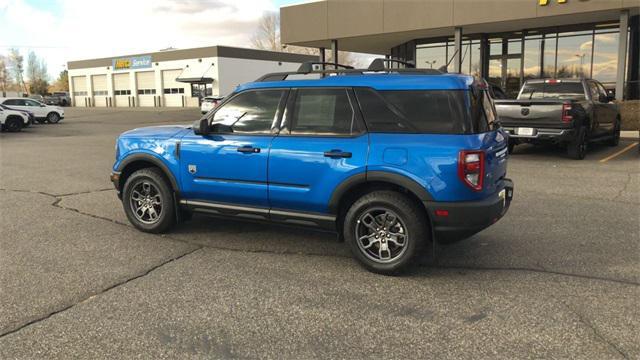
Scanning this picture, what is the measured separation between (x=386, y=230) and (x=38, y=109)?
29870 millimetres

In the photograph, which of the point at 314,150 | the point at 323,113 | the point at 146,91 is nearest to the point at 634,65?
the point at 323,113

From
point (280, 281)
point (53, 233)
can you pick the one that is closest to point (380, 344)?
point (280, 281)

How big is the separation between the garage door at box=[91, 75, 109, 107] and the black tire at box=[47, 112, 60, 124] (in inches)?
1563

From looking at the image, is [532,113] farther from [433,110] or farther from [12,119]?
[12,119]

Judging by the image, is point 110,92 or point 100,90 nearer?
point 110,92

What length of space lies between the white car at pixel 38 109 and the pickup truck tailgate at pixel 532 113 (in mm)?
25924

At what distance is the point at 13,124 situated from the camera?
2317 centimetres

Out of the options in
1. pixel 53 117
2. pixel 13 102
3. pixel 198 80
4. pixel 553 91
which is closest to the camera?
pixel 553 91

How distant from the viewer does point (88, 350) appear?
10.5 ft

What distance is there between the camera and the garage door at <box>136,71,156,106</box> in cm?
6138

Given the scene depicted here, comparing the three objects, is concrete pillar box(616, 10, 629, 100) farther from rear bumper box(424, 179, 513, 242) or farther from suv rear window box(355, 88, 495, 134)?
rear bumper box(424, 179, 513, 242)

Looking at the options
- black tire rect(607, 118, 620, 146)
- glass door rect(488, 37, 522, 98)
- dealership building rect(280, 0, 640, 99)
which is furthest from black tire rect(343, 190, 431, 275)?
glass door rect(488, 37, 522, 98)

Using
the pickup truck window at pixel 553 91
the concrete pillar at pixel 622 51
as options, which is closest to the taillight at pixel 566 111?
the pickup truck window at pixel 553 91

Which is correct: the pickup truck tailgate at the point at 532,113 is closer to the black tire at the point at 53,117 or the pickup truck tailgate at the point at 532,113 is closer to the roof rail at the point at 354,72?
the roof rail at the point at 354,72
